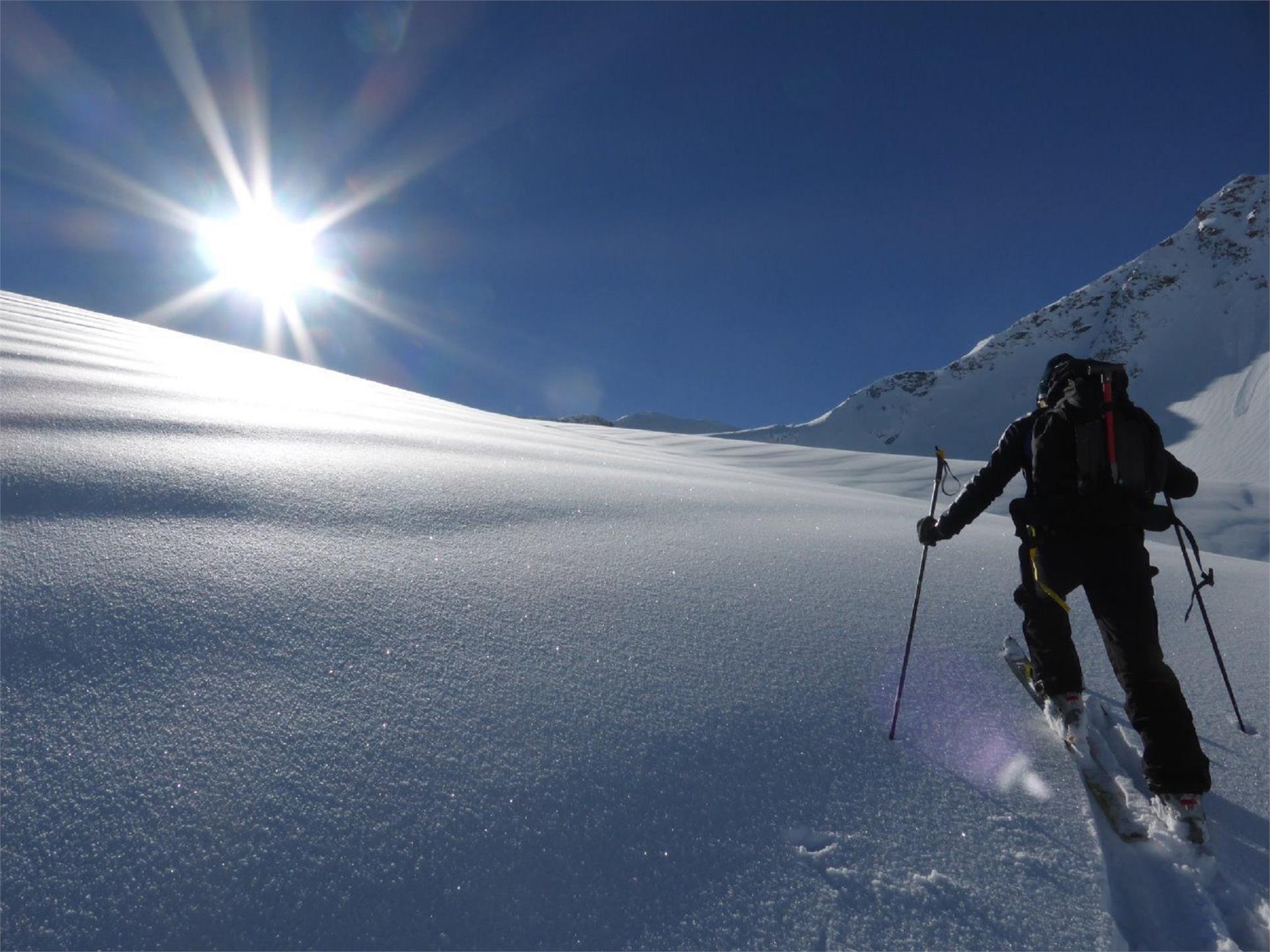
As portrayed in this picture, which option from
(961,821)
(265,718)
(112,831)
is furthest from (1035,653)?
(112,831)

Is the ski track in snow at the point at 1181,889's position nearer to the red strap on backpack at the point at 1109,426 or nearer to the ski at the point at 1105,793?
the ski at the point at 1105,793

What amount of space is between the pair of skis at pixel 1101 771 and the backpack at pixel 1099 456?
2.33 feet

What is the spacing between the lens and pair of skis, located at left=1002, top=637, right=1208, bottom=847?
6.09ft

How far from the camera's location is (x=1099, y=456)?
235 centimetres

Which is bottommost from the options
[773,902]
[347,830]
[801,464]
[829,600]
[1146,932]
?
[1146,932]

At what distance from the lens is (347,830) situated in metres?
1.36

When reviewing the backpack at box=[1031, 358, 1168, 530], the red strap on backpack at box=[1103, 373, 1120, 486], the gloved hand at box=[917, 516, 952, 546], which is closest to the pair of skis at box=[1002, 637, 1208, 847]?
the gloved hand at box=[917, 516, 952, 546]

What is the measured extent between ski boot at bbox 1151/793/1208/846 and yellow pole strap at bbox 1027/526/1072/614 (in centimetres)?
69

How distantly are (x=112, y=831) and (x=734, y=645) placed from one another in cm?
188

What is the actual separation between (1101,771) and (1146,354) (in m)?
110

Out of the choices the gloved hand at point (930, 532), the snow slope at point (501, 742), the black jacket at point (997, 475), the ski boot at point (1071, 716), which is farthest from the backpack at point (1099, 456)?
the snow slope at point (501, 742)

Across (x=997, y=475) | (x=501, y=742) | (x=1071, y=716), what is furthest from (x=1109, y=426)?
(x=501, y=742)

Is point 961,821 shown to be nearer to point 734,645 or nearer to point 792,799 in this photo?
point 792,799

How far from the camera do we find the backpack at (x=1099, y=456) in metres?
2.35
